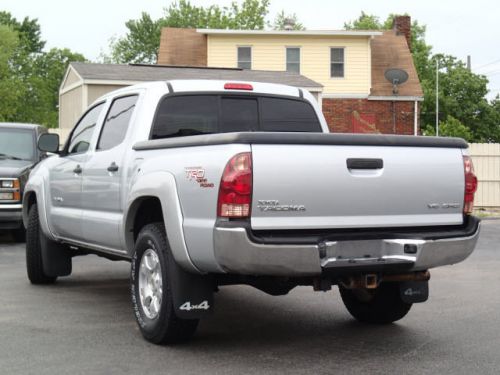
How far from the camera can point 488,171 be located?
22891 mm

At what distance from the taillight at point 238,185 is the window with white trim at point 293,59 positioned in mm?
31359

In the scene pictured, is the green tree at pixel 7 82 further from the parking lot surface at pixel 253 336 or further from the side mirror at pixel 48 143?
the side mirror at pixel 48 143

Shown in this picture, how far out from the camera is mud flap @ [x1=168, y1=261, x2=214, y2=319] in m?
5.63

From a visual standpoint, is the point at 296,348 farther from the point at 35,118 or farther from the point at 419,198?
the point at 35,118

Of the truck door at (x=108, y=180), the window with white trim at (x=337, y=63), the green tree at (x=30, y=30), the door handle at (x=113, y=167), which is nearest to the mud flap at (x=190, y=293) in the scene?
the truck door at (x=108, y=180)

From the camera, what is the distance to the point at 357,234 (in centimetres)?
549

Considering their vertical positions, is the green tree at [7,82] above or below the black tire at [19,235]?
above

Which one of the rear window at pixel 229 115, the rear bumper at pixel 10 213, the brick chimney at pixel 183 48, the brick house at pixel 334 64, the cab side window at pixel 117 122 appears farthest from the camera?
the brick chimney at pixel 183 48

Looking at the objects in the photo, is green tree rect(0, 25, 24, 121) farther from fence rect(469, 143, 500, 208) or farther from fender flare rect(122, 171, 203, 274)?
fender flare rect(122, 171, 203, 274)

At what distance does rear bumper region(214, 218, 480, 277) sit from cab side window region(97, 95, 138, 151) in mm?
2233

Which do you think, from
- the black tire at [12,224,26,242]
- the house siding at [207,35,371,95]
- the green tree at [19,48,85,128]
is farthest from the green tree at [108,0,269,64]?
the black tire at [12,224,26,242]

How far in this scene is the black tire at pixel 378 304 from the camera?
268 inches

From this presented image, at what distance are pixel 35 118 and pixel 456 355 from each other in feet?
231

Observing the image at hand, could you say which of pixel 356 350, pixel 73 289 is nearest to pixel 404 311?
pixel 356 350
